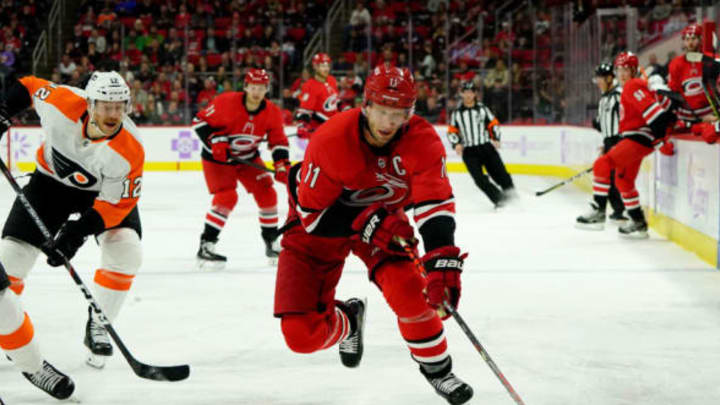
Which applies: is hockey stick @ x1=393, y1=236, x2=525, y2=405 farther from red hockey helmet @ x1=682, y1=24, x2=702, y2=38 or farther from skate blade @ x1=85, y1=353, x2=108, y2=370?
red hockey helmet @ x1=682, y1=24, x2=702, y2=38

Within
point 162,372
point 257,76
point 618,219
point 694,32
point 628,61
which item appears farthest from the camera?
point 618,219

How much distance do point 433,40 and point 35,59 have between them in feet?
20.3

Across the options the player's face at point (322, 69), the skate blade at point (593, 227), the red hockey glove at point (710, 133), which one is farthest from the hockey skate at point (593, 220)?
the player's face at point (322, 69)

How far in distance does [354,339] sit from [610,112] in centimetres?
455

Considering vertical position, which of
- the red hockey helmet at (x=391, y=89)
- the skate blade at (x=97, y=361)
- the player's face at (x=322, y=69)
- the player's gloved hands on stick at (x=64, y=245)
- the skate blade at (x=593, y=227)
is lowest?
the skate blade at (x=593, y=227)

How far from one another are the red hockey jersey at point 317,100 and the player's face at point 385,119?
6226 millimetres

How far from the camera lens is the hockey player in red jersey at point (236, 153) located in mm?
5652

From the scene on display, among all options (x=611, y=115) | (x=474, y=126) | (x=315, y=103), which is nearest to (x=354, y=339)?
(x=611, y=115)

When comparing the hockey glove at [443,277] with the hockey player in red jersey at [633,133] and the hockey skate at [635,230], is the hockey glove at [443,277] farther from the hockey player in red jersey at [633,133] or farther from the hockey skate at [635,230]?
the hockey skate at [635,230]

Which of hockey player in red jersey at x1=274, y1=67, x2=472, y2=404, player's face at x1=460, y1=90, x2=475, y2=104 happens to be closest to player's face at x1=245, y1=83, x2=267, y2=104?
hockey player in red jersey at x1=274, y1=67, x2=472, y2=404

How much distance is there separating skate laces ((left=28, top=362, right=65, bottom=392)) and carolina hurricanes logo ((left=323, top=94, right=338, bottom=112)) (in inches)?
241

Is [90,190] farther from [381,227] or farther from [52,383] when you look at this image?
[381,227]

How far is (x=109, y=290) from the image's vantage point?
3.38m

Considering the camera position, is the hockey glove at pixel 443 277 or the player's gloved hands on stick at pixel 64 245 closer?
the hockey glove at pixel 443 277
